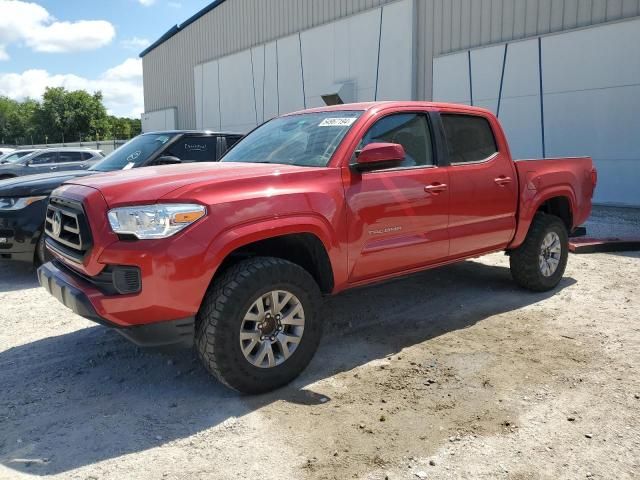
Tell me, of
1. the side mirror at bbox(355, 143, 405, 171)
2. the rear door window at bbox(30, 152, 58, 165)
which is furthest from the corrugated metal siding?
the side mirror at bbox(355, 143, 405, 171)

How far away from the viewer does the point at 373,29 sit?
57.6ft

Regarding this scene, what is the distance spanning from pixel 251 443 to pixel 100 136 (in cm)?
7424

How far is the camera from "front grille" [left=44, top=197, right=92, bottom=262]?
3189 mm

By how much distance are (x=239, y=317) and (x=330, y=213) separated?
95cm

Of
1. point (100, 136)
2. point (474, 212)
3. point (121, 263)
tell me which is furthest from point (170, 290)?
point (100, 136)

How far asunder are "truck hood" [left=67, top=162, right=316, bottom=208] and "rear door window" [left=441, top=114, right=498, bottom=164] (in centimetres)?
167

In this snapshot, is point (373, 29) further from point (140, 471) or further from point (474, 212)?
point (140, 471)

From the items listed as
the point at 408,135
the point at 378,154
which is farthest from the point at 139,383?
the point at 408,135

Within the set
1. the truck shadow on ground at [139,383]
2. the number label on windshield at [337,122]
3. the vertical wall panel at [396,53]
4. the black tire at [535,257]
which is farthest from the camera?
the vertical wall panel at [396,53]

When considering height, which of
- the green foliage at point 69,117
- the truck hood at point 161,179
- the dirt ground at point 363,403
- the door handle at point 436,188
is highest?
the green foliage at point 69,117

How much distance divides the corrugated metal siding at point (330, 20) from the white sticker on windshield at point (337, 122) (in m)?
10.5

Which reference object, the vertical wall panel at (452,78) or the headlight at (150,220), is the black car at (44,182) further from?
the vertical wall panel at (452,78)

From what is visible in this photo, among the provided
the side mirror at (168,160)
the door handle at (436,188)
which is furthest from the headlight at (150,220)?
the side mirror at (168,160)

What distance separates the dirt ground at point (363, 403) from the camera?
275cm
